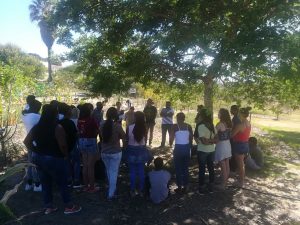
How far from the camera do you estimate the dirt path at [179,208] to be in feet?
20.8

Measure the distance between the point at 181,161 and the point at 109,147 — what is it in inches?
59.5

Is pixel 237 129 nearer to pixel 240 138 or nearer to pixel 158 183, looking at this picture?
pixel 240 138

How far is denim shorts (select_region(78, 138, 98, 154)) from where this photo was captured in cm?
705

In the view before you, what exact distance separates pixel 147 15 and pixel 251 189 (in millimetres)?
4382

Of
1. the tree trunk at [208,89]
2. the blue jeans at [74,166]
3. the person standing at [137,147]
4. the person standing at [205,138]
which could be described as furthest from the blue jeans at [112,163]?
the tree trunk at [208,89]

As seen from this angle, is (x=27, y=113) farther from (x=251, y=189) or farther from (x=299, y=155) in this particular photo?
(x=299, y=155)

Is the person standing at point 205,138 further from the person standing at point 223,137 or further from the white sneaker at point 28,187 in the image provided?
the white sneaker at point 28,187

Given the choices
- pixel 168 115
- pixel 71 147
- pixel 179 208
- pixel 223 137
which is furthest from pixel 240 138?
pixel 168 115

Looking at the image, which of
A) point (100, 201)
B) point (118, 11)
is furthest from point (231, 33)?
point (100, 201)

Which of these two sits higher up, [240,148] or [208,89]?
[208,89]

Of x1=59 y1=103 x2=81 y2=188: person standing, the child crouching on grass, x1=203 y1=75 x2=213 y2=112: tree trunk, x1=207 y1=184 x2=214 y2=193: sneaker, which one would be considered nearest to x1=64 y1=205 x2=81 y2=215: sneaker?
x1=59 y1=103 x2=81 y2=188: person standing

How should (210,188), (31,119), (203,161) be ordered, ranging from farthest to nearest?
(210,188)
(203,161)
(31,119)

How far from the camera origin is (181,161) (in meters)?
7.45

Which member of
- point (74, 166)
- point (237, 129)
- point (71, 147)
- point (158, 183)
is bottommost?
point (158, 183)
